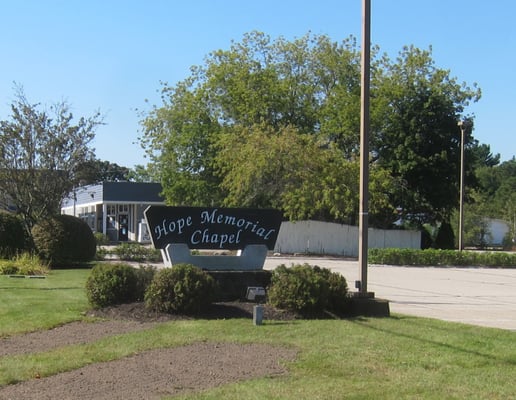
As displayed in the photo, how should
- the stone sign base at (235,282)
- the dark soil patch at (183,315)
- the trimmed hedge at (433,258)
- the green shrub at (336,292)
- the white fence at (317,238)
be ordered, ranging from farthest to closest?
1. the white fence at (317,238)
2. the trimmed hedge at (433,258)
3. the stone sign base at (235,282)
4. the green shrub at (336,292)
5. the dark soil patch at (183,315)

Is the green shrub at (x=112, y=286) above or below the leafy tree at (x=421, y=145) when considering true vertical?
below

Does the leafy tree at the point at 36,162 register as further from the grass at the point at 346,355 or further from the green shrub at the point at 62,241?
the grass at the point at 346,355

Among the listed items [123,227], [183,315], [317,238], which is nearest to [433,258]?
[317,238]

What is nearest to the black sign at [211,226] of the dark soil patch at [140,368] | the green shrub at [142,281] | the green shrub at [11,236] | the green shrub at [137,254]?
the green shrub at [142,281]

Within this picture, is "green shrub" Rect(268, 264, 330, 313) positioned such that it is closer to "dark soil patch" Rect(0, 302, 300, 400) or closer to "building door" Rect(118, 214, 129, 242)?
"dark soil patch" Rect(0, 302, 300, 400)

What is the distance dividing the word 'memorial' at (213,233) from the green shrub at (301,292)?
2.33 metres

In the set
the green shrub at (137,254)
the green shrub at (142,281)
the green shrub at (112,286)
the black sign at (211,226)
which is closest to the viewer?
the green shrub at (112,286)

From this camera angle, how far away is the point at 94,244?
24.8 meters

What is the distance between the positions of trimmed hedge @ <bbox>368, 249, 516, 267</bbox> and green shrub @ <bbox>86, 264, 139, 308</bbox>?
21.6 meters

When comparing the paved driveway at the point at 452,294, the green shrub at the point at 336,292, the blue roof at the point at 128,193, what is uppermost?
the blue roof at the point at 128,193

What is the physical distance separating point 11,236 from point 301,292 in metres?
16.6

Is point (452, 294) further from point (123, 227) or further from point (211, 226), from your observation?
point (123, 227)

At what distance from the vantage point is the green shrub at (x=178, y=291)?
34.6 ft

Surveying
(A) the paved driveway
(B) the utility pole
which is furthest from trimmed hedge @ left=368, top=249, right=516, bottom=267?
(B) the utility pole
